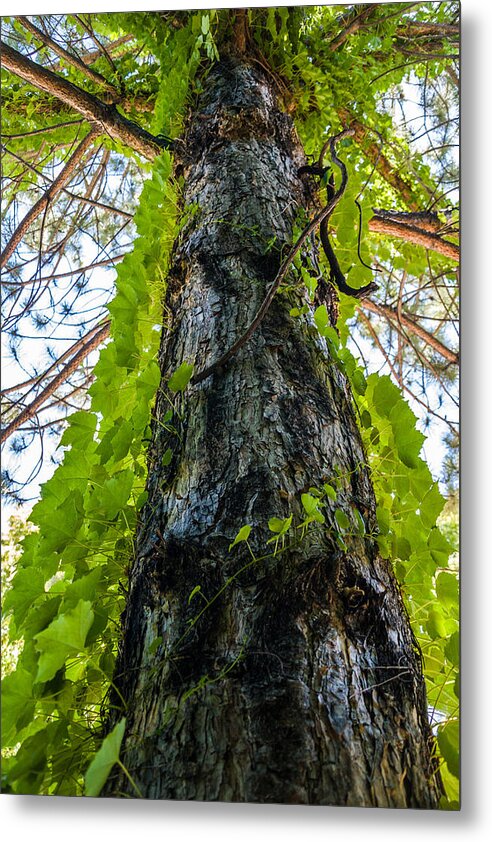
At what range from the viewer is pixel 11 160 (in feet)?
4.70

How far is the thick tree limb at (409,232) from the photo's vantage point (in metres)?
1.34

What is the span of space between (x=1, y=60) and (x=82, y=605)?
1101 mm

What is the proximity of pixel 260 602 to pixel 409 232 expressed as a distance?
104cm

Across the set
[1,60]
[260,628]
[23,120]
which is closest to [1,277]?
[1,60]

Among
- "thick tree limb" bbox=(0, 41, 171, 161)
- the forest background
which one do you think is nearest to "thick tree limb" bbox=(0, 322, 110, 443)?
"thick tree limb" bbox=(0, 41, 171, 161)

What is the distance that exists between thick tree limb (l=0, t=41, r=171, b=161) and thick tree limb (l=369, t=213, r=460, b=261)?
0.49 meters

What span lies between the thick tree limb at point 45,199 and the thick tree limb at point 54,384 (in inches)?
9.9

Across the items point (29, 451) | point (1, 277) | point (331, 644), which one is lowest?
point (331, 644)

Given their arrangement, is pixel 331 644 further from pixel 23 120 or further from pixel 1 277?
pixel 23 120

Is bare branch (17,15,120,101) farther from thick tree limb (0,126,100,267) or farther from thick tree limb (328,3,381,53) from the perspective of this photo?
thick tree limb (328,3,381,53)

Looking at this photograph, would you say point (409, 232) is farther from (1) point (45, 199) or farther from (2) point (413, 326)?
(1) point (45, 199)

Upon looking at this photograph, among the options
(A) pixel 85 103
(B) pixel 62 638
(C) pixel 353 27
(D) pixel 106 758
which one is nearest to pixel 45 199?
(A) pixel 85 103

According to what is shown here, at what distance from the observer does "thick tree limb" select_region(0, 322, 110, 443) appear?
Answer: 4.29 ft

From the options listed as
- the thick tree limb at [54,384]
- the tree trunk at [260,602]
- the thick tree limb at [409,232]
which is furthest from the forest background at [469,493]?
the thick tree limb at [54,384]
